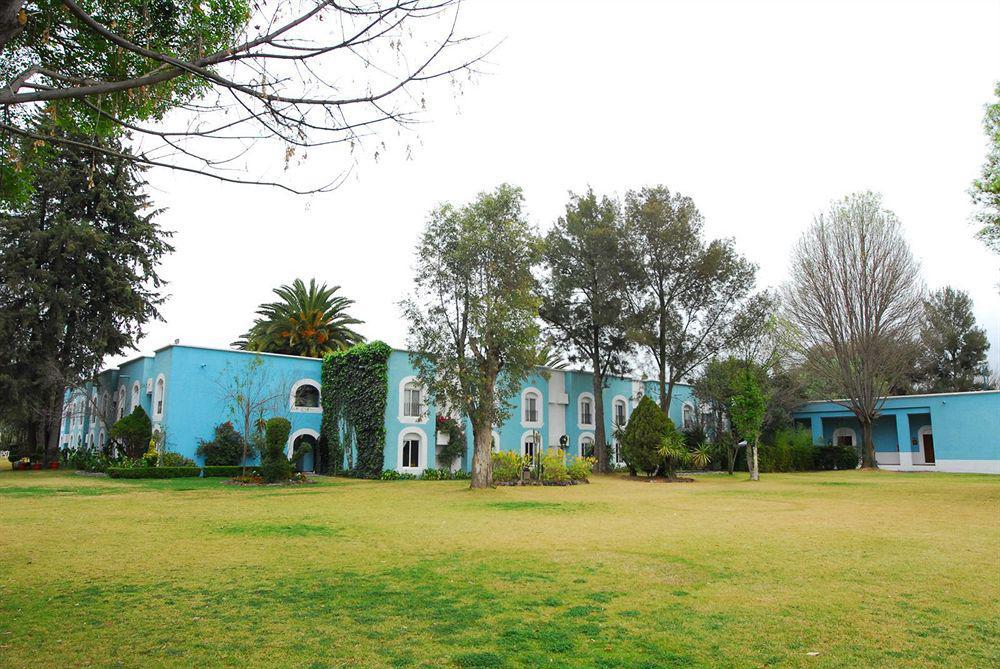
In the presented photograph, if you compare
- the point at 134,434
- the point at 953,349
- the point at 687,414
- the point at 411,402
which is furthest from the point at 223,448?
the point at 953,349

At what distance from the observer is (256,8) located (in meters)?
3.86

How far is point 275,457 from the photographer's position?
21.0 m

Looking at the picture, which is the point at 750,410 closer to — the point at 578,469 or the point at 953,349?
the point at 578,469

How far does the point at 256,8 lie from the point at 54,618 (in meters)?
4.61

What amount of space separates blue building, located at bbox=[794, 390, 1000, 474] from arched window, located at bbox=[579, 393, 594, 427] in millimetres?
13255

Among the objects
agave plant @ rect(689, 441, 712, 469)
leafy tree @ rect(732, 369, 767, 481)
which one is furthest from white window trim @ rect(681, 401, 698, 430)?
leafy tree @ rect(732, 369, 767, 481)

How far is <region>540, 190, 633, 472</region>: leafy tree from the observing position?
2983cm

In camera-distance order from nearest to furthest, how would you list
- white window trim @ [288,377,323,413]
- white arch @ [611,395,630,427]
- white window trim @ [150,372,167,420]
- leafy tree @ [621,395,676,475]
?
white window trim @ [150,372,167,420] < leafy tree @ [621,395,676,475] < white window trim @ [288,377,323,413] < white arch @ [611,395,630,427]

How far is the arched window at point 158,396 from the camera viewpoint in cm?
2505

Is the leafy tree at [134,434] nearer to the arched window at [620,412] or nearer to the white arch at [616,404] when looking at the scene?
the white arch at [616,404]

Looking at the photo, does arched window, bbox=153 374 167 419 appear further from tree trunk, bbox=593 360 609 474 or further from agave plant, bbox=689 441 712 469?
agave plant, bbox=689 441 712 469

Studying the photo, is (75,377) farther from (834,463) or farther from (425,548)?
(834,463)

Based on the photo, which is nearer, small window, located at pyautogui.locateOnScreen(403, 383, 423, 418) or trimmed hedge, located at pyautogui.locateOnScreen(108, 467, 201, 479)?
trimmed hedge, located at pyautogui.locateOnScreen(108, 467, 201, 479)

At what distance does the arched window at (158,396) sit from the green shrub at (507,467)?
13.4 meters
